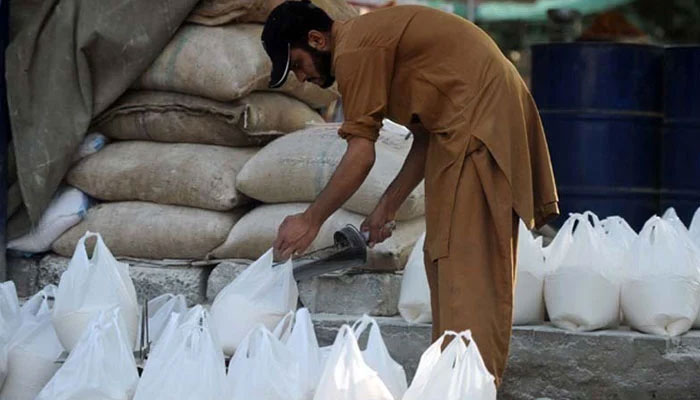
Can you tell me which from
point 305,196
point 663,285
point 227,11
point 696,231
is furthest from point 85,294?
point 696,231

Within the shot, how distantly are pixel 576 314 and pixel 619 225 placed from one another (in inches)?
20.1

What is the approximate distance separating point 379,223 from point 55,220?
175 centimetres

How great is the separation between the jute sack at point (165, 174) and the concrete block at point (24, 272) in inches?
15.1

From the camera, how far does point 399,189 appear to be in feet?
16.1

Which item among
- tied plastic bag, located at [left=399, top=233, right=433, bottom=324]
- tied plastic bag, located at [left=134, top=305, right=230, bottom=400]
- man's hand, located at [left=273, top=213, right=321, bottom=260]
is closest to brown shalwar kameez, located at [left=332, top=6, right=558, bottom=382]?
man's hand, located at [left=273, top=213, right=321, bottom=260]

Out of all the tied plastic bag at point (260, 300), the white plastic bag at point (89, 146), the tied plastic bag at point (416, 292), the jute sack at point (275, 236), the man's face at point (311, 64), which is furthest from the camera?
the white plastic bag at point (89, 146)

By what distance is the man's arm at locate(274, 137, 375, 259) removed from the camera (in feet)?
14.5

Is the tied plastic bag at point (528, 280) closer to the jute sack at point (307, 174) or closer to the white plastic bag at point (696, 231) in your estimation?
the jute sack at point (307, 174)

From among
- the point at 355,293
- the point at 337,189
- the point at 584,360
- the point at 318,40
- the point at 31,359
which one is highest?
the point at 318,40

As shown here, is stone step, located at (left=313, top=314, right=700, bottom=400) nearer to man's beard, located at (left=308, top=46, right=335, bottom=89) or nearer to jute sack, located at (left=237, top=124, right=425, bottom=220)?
jute sack, located at (left=237, top=124, right=425, bottom=220)

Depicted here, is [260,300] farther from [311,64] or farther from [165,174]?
[165,174]

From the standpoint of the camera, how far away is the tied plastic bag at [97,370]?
4387 millimetres

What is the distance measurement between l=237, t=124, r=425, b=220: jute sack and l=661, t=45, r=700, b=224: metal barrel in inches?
79.3

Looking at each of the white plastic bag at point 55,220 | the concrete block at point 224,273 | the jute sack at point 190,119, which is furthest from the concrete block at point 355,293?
the white plastic bag at point 55,220
